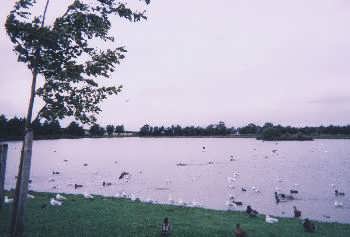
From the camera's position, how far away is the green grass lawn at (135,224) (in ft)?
44.7

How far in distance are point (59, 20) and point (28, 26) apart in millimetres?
981

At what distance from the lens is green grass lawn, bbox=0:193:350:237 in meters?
13.6

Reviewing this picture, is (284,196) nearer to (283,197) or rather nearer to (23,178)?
(283,197)

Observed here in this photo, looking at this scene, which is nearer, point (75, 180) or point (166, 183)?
point (166, 183)

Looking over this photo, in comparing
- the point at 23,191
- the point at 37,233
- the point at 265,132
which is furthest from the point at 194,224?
the point at 265,132

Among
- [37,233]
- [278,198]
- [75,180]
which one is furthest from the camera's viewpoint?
[75,180]

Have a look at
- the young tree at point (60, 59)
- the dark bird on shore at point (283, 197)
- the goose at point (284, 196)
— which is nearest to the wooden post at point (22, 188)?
the young tree at point (60, 59)

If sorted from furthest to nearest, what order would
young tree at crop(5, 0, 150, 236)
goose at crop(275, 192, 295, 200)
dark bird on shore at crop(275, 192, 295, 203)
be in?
goose at crop(275, 192, 295, 200) → dark bird on shore at crop(275, 192, 295, 203) → young tree at crop(5, 0, 150, 236)

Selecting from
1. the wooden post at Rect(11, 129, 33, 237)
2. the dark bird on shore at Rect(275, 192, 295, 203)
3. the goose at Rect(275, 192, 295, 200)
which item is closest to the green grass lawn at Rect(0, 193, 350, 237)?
the wooden post at Rect(11, 129, 33, 237)

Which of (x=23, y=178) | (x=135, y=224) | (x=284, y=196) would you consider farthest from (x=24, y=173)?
(x=284, y=196)

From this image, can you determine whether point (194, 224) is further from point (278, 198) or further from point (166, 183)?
point (166, 183)

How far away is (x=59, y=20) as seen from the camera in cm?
1111

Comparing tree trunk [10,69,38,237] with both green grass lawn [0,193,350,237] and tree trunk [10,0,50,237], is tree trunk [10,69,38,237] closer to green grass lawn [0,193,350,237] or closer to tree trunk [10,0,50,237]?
tree trunk [10,0,50,237]

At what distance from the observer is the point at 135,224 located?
616 inches
